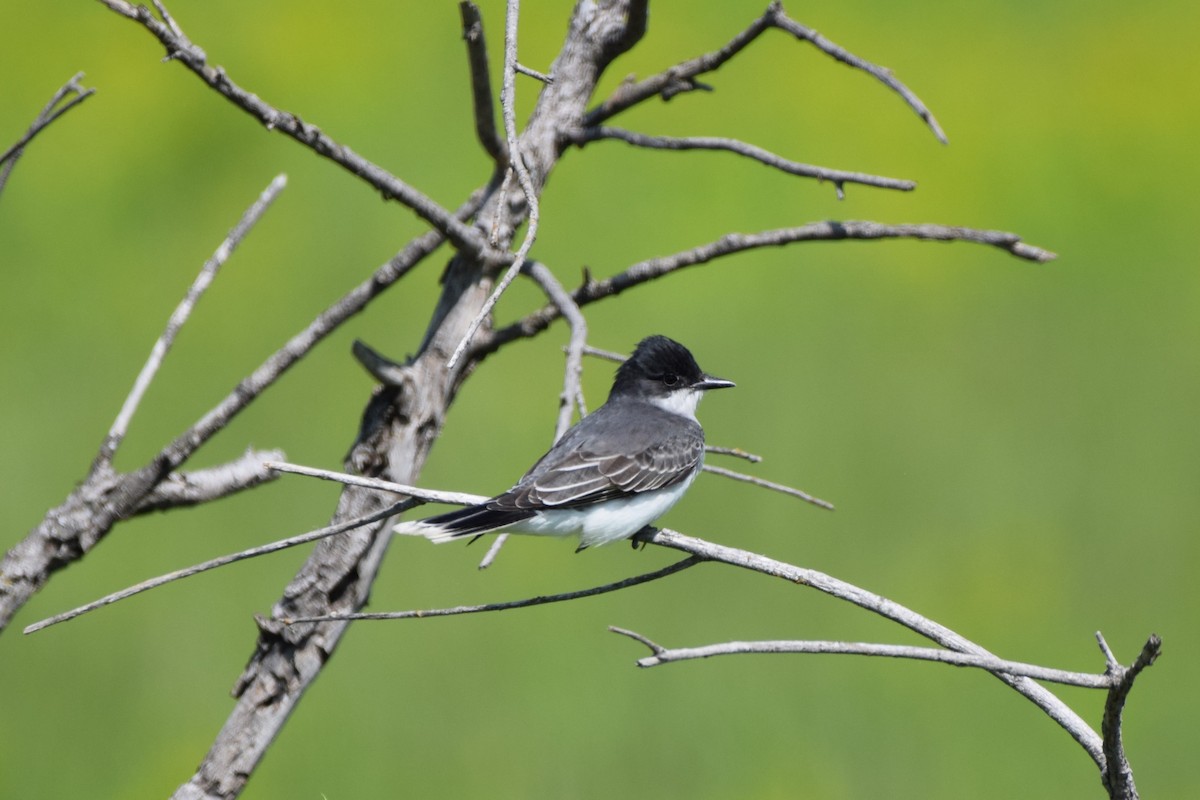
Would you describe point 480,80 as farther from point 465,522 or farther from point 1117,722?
point 1117,722

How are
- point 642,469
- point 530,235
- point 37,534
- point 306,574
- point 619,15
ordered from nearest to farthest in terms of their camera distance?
point 530,235
point 37,534
point 306,574
point 619,15
point 642,469

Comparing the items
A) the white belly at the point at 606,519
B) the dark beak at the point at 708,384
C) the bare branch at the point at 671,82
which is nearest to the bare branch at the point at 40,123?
the bare branch at the point at 671,82

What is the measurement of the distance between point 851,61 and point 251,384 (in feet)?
4.39

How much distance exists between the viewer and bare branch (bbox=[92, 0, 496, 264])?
197 centimetres

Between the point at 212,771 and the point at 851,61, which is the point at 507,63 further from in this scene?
the point at 212,771

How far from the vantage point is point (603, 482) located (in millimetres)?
3201

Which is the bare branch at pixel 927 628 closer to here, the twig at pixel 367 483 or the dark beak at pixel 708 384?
the twig at pixel 367 483

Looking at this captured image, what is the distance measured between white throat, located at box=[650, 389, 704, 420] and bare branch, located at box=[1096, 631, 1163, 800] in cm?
234

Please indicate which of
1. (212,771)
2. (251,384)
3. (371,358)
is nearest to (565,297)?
(371,358)

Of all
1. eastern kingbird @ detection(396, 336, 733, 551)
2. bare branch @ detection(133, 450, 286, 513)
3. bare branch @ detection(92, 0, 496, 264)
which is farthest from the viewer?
eastern kingbird @ detection(396, 336, 733, 551)

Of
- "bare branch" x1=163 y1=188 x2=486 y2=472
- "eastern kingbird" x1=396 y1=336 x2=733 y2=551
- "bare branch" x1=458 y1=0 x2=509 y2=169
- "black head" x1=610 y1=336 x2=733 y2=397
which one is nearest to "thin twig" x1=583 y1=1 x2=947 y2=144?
"bare branch" x1=458 y1=0 x2=509 y2=169

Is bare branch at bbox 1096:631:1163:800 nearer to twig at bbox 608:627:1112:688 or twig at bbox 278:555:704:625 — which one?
twig at bbox 608:627:1112:688

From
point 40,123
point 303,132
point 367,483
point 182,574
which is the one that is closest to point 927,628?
point 367,483

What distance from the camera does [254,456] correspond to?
255cm
